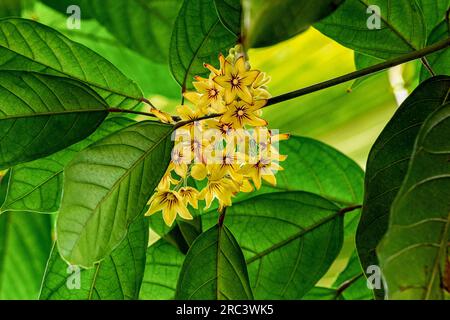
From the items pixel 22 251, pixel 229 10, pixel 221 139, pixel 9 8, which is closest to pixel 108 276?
pixel 221 139

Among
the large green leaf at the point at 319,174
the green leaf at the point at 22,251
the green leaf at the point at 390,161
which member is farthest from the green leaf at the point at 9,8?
the green leaf at the point at 390,161

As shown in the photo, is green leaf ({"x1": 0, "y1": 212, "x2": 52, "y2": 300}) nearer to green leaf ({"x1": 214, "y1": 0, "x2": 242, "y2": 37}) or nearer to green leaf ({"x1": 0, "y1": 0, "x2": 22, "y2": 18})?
green leaf ({"x1": 0, "y1": 0, "x2": 22, "y2": 18})

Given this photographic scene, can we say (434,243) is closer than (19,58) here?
Yes

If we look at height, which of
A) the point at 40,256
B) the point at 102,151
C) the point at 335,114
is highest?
the point at 335,114

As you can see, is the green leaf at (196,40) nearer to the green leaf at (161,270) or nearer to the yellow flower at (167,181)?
the yellow flower at (167,181)

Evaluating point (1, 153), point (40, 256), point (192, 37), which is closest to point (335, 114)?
point (40, 256)
